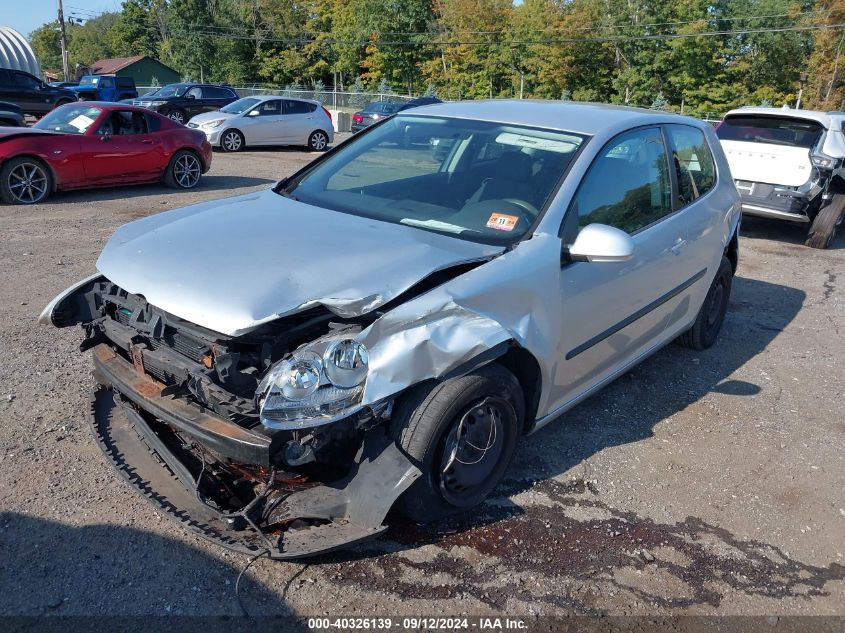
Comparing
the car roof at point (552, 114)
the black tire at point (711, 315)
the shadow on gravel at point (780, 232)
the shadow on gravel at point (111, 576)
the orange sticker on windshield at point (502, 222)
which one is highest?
the car roof at point (552, 114)

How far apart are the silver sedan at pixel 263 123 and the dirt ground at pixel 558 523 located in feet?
43.2

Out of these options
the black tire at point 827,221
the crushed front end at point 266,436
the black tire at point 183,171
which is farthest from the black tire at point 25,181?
the black tire at point 827,221

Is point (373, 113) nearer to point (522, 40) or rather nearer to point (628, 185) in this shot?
point (628, 185)

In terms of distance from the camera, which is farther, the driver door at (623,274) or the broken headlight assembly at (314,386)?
the driver door at (623,274)

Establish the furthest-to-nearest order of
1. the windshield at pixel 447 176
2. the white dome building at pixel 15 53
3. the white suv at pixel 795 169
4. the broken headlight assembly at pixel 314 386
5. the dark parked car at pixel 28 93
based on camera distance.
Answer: the white dome building at pixel 15 53 → the dark parked car at pixel 28 93 → the white suv at pixel 795 169 → the windshield at pixel 447 176 → the broken headlight assembly at pixel 314 386

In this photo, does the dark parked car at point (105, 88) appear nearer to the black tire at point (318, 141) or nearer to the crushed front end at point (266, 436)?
the black tire at point (318, 141)

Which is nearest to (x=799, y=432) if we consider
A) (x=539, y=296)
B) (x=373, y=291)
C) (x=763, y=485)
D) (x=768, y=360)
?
(x=763, y=485)

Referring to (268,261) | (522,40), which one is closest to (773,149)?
(268,261)

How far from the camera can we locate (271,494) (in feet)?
9.36

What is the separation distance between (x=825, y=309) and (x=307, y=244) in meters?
5.85

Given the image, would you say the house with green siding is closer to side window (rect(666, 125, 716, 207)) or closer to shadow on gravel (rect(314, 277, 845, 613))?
side window (rect(666, 125, 716, 207))

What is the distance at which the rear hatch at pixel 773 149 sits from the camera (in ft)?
30.6

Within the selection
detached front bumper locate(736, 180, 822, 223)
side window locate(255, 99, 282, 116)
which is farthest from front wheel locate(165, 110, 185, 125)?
detached front bumper locate(736, 180, 822, 223)

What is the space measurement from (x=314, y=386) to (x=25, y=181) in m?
8.98
